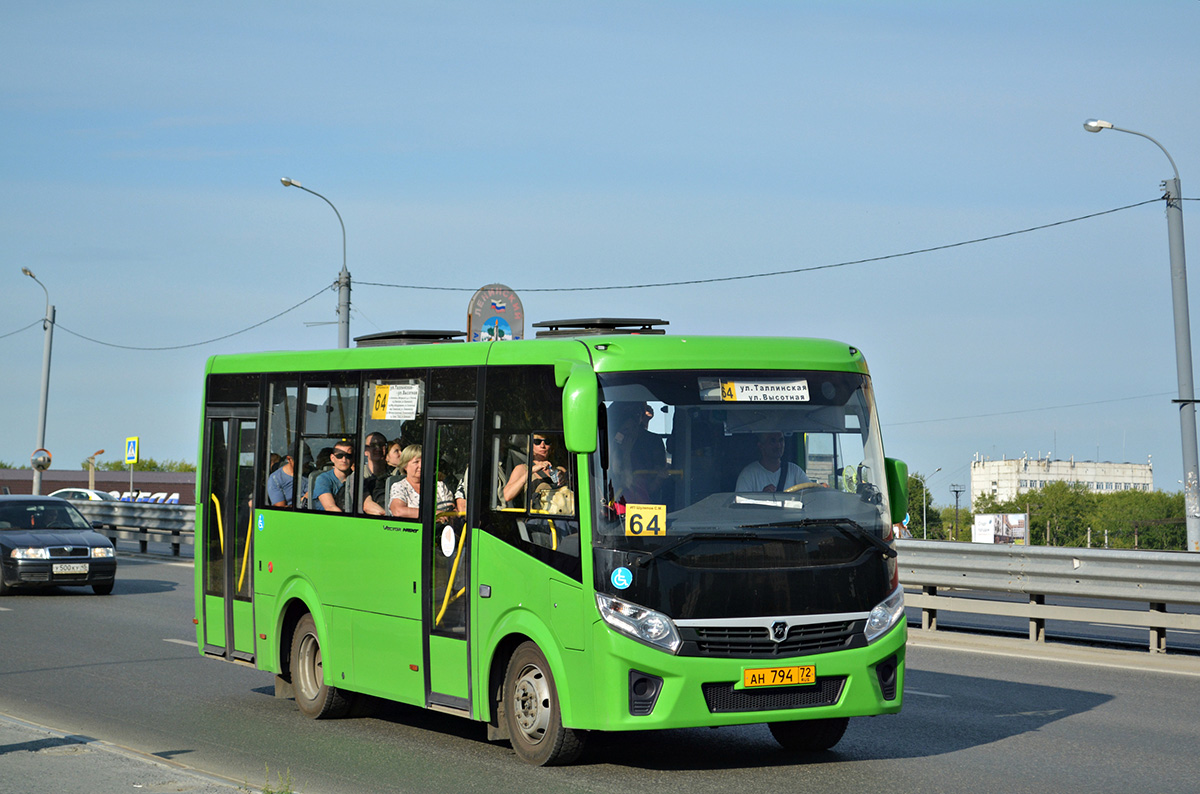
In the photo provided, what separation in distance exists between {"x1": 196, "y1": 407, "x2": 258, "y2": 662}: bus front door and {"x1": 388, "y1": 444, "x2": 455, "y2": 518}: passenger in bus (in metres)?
2.18

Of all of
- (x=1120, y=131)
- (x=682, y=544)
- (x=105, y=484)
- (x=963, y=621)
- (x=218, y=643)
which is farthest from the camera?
(x=105, y=484)

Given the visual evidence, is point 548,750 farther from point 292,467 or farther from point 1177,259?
point 1177,259

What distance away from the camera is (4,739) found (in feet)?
29.4

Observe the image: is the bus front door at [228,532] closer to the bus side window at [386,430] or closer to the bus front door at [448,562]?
the bus side window at [386,430]

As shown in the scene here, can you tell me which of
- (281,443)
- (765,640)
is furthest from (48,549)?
(765,640)

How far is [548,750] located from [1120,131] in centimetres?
1849

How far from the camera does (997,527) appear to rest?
70.1 meters

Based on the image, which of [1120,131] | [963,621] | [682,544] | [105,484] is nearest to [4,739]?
[682,544]

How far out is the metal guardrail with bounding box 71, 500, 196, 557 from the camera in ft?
109

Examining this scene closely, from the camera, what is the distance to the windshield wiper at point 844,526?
8328 millimetres

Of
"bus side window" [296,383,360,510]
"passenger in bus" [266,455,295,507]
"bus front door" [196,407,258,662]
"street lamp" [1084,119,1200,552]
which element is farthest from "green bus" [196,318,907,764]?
"street lamp" [1084,119,1200,552]

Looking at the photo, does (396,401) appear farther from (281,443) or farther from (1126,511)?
(1126,511)

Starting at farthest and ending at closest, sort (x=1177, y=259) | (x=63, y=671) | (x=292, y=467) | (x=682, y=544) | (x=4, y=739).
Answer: (x=1177, y=259) < (x=63, y=671) < (x=292, y=467) < (x=4, y=739) < (x=682, y=544)

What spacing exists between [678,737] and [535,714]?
169cm
